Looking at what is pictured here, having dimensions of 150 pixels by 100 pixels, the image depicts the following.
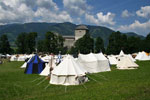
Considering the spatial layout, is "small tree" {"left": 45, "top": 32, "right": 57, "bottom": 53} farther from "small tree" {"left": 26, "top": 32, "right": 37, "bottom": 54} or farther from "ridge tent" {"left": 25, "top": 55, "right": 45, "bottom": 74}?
"ridge tent" {"left": 25, "top": 55, "right": 45, "bottom": 74}

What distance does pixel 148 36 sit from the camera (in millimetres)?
74062

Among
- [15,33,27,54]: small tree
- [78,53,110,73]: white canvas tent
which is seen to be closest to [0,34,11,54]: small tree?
[15,33,27,54]: small tree

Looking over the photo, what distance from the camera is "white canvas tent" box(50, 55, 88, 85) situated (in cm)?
1152

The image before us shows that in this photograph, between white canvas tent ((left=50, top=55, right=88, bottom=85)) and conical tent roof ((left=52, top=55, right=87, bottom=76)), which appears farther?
conical tent roof ((left=52, top=55, right=87, bottom=76))

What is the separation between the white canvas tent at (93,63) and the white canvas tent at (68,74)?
616 cm

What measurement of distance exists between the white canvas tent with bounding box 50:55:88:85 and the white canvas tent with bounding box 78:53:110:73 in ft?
Result: 20.2

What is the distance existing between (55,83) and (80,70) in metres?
2.03

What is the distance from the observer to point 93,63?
18.6 metres

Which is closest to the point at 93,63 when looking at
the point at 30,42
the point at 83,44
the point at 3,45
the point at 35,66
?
the point at 35,66

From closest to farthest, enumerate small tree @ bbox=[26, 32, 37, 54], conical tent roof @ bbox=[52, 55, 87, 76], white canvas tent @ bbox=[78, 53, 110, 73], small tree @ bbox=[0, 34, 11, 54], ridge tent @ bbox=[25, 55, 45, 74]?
conical tent roof @ bbox=[52, 55, 87, 76] → ridge tent @ bbox=[25, 55, 45, 74] → white canvas tent @ bbox=[78, 53, 110, 73] → small tree @ bbox=[26, 32, 37, 54] → small tree @ bbox=[0, 34, 11, 54]

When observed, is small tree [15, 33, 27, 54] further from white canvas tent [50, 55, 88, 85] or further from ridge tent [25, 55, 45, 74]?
white canvas tent [50, 55, 88, 85]

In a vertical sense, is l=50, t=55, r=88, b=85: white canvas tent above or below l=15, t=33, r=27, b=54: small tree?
below

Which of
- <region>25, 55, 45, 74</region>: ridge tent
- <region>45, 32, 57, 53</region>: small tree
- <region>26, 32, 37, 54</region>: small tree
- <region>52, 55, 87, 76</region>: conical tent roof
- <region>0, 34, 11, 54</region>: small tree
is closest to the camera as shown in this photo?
<region>52, 55, 87, 76</region>: conical tent roof

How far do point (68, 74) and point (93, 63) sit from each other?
7.60 metres
